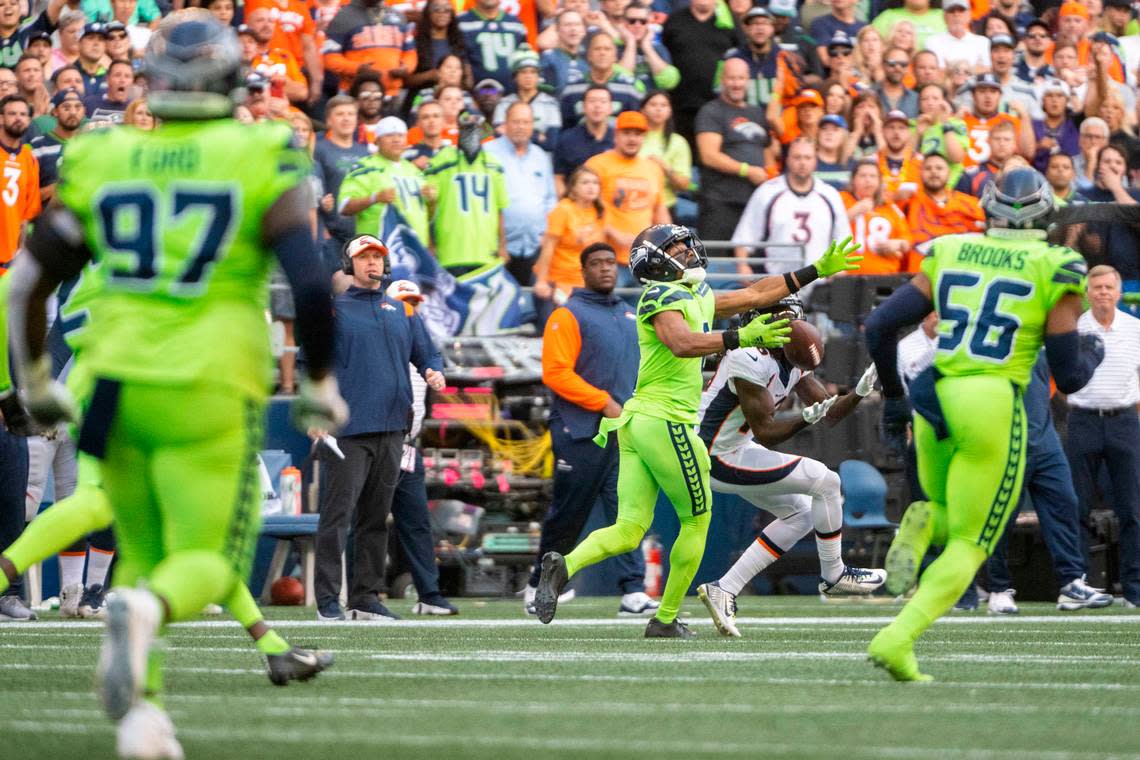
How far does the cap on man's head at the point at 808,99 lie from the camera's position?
17.2 metres

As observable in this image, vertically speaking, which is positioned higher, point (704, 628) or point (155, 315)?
point (155, 315)

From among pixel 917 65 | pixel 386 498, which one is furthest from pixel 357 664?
pixel 917 65

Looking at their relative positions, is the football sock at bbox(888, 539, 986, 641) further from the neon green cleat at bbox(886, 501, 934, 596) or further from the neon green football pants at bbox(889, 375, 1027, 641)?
the neon green cleat at bbox(886, 501, 934, 596)

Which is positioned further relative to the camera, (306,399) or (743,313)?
(743,313)

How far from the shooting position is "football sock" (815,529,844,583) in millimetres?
11383

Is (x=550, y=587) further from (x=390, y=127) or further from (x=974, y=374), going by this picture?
(x=390, y=127)

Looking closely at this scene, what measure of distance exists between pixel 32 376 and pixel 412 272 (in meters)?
8.99

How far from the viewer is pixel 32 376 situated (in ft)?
18.4

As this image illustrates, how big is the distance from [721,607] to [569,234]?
18.4 ft

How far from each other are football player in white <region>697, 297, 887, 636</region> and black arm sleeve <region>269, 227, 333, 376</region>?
588 centimetres

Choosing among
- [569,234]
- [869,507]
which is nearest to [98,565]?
[569,234]

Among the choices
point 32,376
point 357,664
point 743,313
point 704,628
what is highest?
point 32,376

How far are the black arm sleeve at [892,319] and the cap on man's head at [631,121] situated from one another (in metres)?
8.14

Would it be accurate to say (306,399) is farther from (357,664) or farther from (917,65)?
(917,65)
